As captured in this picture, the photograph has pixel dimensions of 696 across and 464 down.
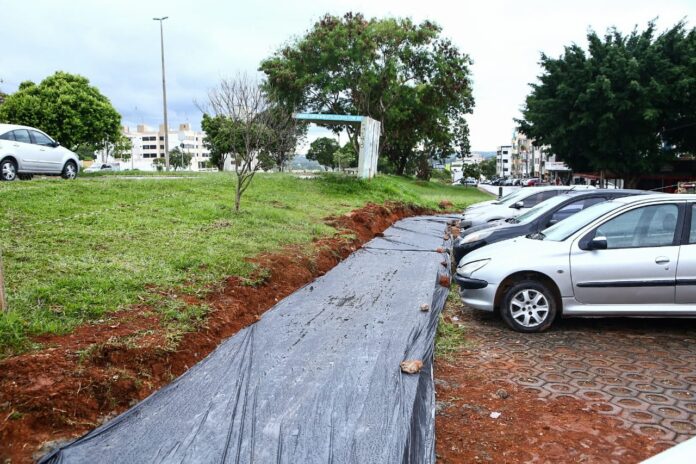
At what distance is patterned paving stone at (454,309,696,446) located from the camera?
12.8ft

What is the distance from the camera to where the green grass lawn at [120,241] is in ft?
17.0

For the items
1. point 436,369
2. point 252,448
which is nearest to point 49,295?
point 252,448

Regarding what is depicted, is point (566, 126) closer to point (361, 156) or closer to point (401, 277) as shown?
point (361, 156)

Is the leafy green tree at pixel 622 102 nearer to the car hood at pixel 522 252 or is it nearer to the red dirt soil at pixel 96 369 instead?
the car hood at pixel 522 252

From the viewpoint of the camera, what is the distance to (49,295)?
206 inches

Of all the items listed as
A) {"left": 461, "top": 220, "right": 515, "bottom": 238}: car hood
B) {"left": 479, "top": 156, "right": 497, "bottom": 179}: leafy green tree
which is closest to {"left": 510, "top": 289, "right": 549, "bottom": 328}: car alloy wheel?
{"left": 461, "top": 220, "right": 515, "bottom": 238}: car hood

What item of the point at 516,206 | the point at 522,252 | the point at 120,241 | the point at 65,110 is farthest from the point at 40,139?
the point at 522,252

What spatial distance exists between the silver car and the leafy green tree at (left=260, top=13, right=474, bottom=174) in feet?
67.4

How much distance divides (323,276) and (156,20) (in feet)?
93.9

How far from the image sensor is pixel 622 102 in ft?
79.9

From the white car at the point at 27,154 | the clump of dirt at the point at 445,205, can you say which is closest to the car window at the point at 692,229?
the white car at the point at 27,154

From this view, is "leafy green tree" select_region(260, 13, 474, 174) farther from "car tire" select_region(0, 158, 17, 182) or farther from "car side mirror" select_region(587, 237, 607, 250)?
"car side mirror" select_region(587, 237, 607, 250)

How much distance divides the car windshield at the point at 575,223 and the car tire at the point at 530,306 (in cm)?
65

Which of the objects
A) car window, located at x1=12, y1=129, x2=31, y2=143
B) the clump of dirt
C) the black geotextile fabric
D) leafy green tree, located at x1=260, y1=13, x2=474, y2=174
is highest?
leafy green tree, located at x1=260, y1=13, x2=474, y2=174
